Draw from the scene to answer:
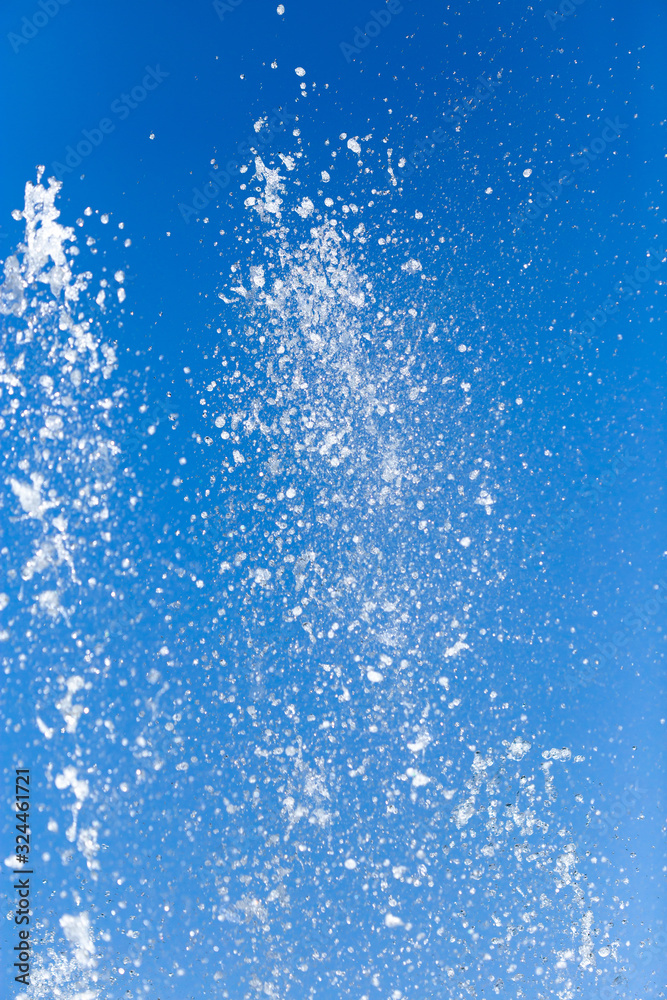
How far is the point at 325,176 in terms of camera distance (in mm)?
833

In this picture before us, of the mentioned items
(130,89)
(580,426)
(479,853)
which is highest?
(130,89)

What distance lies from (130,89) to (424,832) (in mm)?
1062

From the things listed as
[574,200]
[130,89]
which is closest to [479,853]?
[574,200]

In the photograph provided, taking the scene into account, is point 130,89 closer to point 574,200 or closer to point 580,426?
point 574,200

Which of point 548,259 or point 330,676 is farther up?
point 548,259

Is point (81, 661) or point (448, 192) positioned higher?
point (448, 192)

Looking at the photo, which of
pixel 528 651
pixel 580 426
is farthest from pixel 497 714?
pixel 580 426

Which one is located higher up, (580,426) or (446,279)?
(446,279)

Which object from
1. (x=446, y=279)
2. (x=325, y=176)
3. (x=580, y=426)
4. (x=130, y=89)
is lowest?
(x=580, y=426)

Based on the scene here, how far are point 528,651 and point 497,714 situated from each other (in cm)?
9

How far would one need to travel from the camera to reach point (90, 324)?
872mm

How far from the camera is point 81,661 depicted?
0.87 meters

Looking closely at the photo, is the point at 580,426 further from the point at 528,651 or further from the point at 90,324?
the point at 90,324

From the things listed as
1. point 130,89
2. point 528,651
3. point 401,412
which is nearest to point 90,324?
point 130,89
